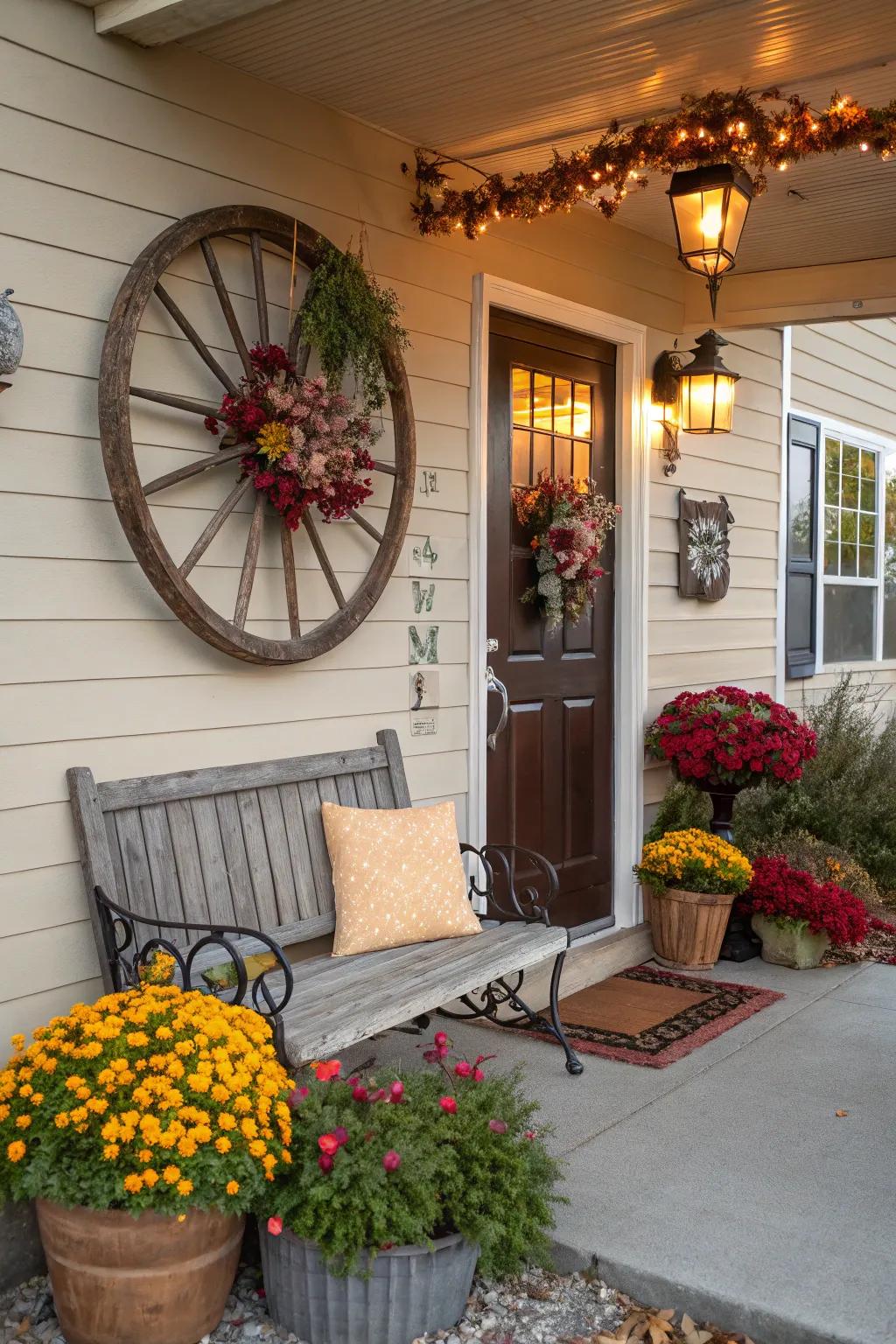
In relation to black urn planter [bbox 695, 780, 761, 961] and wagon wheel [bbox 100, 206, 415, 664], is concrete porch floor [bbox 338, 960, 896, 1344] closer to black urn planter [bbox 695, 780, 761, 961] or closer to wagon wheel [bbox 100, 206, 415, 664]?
black urn planter [bbox 695, 780, 761, 961]

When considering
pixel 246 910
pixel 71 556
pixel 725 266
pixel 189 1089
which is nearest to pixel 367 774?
pixel 246 910

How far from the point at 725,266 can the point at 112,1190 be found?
3.08 meters

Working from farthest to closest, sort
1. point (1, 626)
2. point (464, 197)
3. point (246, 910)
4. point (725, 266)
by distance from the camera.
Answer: point (464, 197)
point (725, 266)
point (246, 910)
point (1, 626)

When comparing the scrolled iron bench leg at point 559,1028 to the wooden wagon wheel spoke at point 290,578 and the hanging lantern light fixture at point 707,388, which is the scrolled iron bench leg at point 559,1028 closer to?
the wooden wagon wheel spoke at point 290,578

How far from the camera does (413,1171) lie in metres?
2.44

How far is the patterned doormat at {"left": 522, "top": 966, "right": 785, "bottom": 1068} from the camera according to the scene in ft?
13.3

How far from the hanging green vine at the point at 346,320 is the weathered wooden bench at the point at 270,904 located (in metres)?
1.15

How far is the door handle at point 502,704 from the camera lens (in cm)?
461

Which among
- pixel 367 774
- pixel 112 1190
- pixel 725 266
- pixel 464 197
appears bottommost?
pixel 112 1190

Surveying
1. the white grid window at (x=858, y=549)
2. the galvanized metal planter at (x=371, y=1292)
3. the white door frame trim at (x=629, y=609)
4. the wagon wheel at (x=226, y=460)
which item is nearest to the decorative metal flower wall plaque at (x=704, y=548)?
the white door frame trim at (x=629, y=609)

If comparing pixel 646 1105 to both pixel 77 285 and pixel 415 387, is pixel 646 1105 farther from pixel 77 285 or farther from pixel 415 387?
pixel 77 285

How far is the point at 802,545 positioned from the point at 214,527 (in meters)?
4.56

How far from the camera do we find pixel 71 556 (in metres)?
3.05

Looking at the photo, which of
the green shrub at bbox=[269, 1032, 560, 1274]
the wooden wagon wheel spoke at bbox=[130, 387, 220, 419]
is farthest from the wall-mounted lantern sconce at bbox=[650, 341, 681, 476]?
the green shrub at bbox=[269, 1032, 560, 1274]
